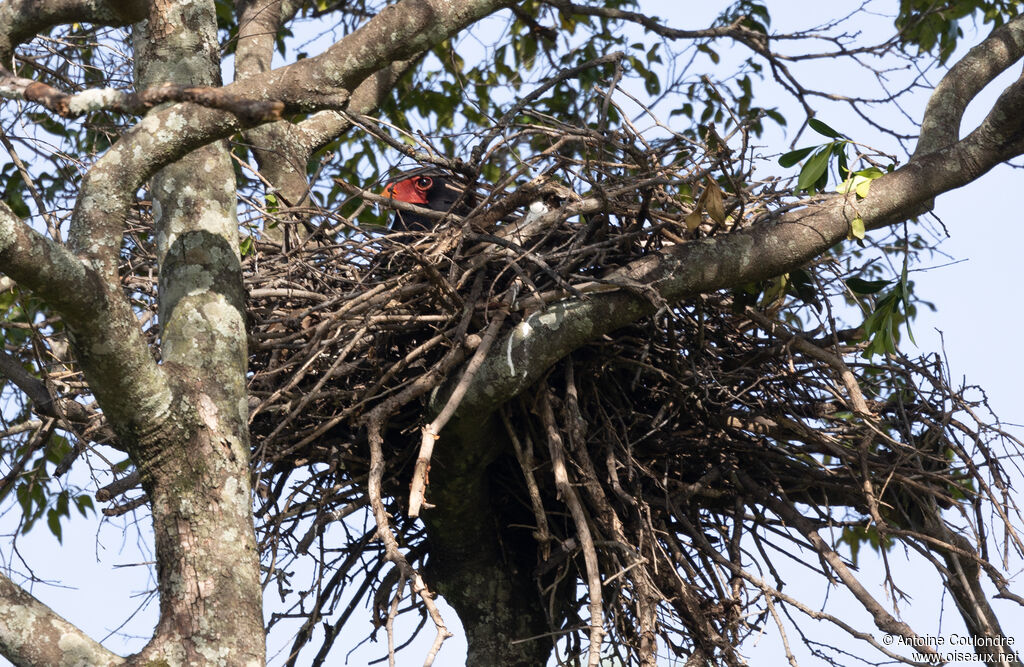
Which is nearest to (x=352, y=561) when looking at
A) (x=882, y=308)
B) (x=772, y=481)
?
(x=772, y=481)

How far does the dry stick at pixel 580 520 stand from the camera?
9.24ft

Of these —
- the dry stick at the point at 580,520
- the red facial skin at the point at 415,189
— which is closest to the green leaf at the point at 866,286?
the dry stick at the point at 580,520

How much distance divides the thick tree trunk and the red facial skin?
5.06 ft

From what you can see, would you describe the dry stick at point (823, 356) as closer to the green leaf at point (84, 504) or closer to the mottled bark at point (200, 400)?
the mottled bark at point (200, 400)

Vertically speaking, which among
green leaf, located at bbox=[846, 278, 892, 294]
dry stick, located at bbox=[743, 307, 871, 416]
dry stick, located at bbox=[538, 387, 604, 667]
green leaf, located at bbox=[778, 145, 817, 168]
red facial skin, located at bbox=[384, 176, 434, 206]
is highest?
red facial skin, located at bbox=[384, 176, 434, 206]

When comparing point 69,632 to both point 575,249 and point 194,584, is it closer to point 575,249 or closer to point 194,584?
point 194,584

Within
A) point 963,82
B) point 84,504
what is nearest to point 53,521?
point 84,504

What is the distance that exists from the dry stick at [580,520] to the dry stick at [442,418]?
1.04 ft

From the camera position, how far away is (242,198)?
391cm

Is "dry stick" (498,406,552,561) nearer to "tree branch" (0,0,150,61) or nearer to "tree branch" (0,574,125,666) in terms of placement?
"tree branch" (0,574,125,666)

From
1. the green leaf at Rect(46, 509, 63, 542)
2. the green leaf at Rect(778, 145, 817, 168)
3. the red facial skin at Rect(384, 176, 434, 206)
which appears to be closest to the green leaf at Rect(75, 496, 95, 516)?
the green leaf at Rect(46, 509, 63, 542)

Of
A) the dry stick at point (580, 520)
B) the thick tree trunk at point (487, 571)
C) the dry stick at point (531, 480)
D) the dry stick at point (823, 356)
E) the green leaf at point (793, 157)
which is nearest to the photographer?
the dry stick at point (580, 520)

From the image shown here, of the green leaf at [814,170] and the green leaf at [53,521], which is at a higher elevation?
the green leaf at [53,521]

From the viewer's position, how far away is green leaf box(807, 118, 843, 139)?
136 inches
